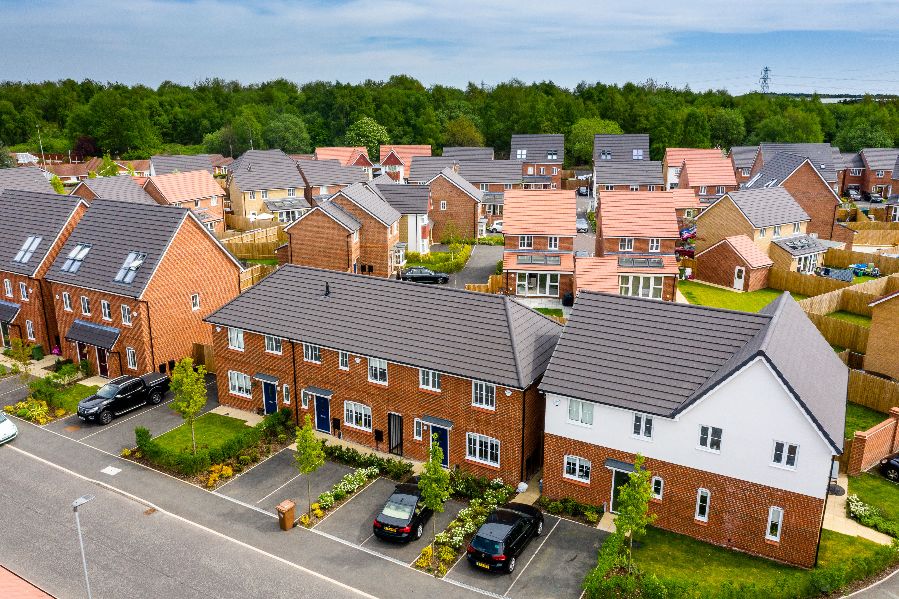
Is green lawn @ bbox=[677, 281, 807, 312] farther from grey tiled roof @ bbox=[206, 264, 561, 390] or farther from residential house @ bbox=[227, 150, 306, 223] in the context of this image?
residential house @ bbox=[227, 150, 306, 223]

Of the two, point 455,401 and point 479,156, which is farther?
point 479,156

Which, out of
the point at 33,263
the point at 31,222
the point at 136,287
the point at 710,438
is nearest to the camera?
the point at 710,438

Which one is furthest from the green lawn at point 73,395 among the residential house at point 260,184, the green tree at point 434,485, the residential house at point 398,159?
the residential house at point 398,159

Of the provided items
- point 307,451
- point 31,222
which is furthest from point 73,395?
point 307,451

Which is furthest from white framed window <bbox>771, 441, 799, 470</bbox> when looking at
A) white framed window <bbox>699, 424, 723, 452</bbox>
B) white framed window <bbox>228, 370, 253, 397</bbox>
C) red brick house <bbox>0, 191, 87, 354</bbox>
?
red brick house <bbox>0, 191, 87, 354</bbox>

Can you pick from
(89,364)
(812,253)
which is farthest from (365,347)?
(812,253)

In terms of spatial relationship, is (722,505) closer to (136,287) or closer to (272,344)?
(272,344)

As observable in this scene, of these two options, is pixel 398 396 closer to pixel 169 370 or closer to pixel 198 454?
pixel 198 454
